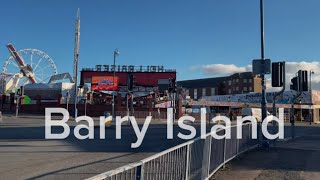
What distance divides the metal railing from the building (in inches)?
5540

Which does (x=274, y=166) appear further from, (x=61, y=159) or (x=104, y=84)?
(x=104, y=84)

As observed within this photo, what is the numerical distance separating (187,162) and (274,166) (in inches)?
Result: 198

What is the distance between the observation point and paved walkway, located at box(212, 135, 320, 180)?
1055cm

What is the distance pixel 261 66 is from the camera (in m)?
16.8

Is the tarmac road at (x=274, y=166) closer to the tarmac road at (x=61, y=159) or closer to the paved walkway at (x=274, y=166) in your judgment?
the paved walkway at (x=274, y=166)

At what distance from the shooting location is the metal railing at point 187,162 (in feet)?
17.0

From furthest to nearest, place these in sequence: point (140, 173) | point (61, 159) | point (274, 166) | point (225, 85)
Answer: point (225, 85) < point (61, 159) < point (274, 166) < point (140, 173)

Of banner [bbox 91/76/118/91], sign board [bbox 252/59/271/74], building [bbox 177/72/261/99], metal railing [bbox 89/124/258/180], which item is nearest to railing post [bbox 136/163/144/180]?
metal railing [bbox 89/124/258/180]

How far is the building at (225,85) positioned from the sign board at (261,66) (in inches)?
5335

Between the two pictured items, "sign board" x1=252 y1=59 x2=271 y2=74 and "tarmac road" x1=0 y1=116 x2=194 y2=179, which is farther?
"sign board" x1=252 y1=59 x2=271 y2=74

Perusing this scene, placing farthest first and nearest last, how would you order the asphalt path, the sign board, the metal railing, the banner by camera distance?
1. the banner
2. the sign board
3. the asphalt path
4. the metal railing

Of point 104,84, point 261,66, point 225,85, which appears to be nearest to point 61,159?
point 261,66

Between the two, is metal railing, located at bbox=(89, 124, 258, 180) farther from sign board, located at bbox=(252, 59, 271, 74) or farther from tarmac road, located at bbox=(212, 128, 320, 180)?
sign board, located at bbox=(252, 59, 271, 74)

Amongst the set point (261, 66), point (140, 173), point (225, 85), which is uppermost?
point (225, 85)
